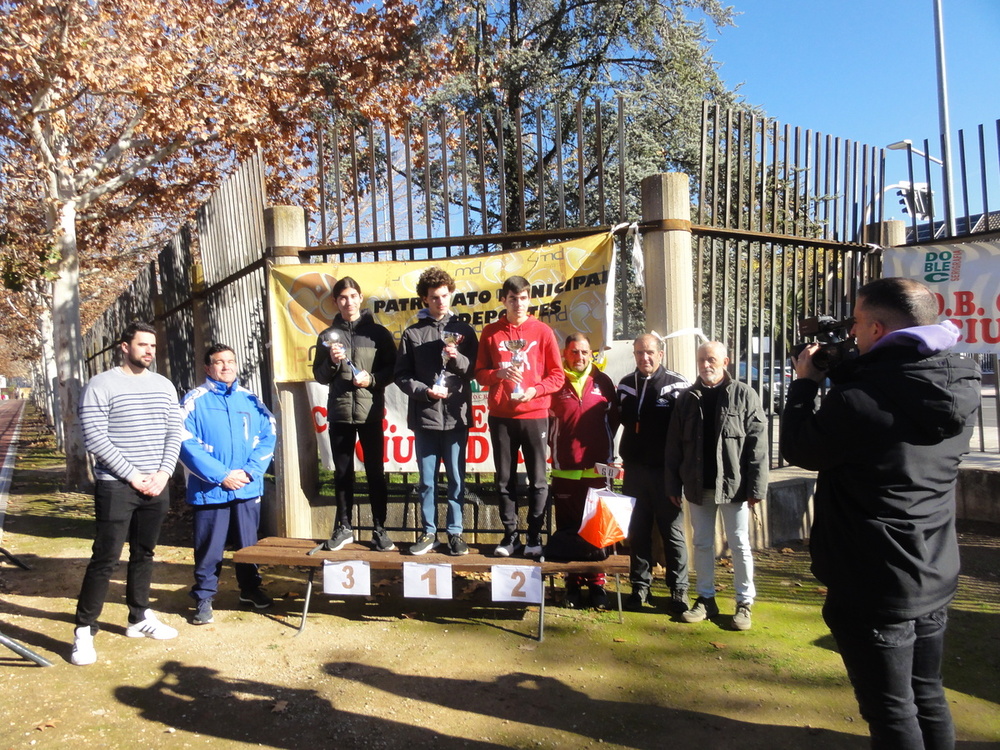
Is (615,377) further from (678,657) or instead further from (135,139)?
(135,139)

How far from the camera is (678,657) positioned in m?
4.10

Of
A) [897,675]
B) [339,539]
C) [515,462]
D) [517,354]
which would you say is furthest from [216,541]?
[897,675]

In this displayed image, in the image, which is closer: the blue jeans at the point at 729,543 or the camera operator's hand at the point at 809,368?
the camera operator's hand at the point at 809,368

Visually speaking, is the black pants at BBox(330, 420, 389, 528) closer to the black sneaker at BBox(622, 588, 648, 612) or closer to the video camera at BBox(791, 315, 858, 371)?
the black sneaker at BBox(622, 588, 648, 612)

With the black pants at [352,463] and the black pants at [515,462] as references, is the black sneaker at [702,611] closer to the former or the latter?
the black pants at [515,462]

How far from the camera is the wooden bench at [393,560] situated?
14.6 feet

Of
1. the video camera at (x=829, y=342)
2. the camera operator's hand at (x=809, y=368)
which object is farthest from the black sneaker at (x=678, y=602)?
Result: the camera operator's hand at (x=809, y=368)

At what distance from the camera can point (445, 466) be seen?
15.9 feet

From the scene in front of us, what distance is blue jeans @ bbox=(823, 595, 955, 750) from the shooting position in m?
2.38

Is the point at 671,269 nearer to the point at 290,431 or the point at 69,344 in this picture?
the point at 290,431

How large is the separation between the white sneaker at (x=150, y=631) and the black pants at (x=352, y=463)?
4.09 ft

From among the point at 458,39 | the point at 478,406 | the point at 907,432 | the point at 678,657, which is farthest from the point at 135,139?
the point at 907,432

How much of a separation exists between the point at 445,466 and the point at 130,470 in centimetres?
194

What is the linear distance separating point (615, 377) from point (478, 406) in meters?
1.12
